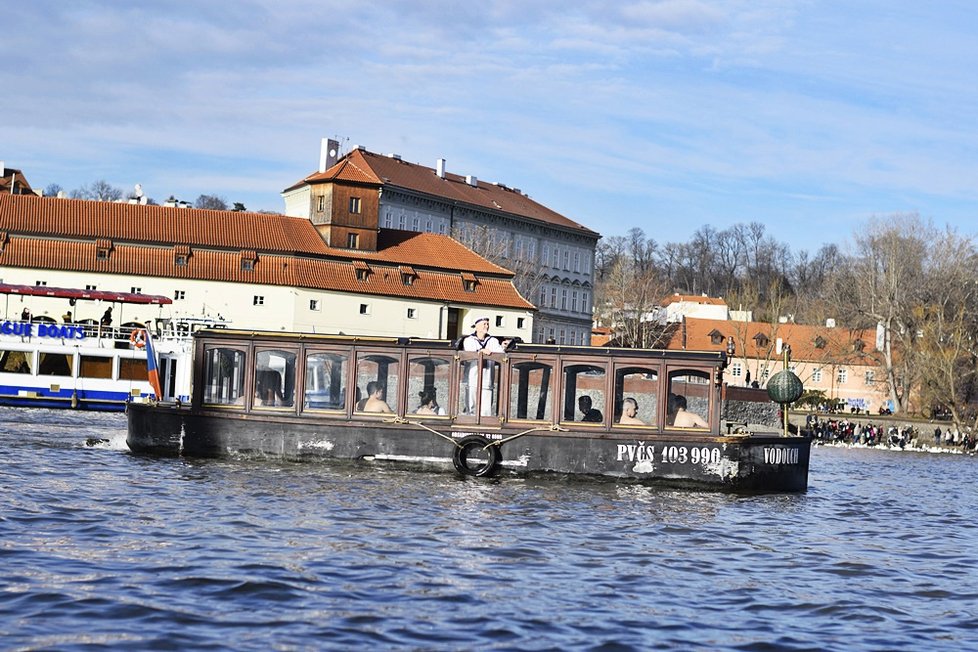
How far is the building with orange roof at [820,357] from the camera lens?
9937 centimetres

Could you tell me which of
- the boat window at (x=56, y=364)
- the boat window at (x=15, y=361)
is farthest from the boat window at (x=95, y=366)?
the boat window at (x=15, y=361)

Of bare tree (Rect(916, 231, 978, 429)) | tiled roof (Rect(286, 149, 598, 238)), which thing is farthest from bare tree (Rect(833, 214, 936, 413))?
tiled roof (Rect(286, 149, 598, 238))

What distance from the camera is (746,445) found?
79.7ft

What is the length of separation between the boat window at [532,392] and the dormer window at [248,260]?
57212mm

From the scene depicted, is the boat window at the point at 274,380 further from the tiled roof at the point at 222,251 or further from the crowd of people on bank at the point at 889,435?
Answer: the tiled roof at the point at 222,251

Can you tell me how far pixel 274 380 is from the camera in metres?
26.4

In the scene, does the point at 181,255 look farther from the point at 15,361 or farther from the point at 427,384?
the point at 427,384

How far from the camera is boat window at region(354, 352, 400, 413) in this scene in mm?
25844

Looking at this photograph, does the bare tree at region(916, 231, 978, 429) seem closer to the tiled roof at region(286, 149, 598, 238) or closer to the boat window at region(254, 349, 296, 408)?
the tiled roof at region(286, 149, 598, 238)

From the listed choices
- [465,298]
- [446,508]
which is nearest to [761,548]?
[446,508]

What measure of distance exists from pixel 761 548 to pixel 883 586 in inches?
99.0

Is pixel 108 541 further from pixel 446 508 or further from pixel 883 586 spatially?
pixel 883 586

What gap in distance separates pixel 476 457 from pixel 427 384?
1.85m

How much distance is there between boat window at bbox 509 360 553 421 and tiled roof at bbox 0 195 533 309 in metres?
55.0
